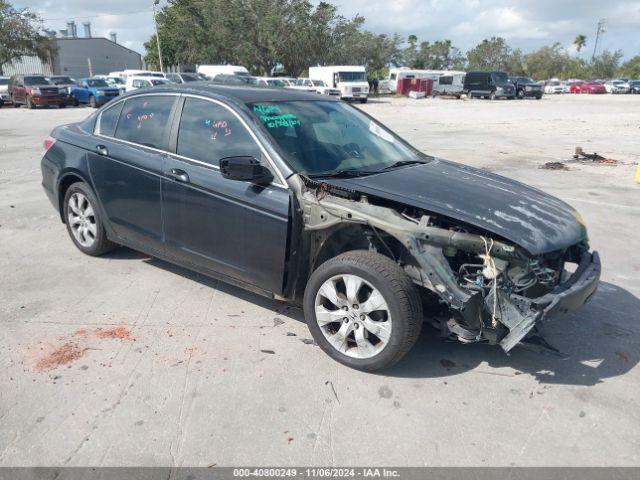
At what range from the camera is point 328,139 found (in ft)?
13.6

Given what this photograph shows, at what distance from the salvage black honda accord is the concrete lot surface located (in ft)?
1.06

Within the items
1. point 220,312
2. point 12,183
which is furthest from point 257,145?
point 12,183

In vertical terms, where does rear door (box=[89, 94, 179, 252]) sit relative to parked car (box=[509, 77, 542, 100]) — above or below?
below

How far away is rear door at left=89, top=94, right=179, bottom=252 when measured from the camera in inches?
172

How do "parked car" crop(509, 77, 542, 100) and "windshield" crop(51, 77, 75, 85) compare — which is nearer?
"windshield" crop(51, 77, 75, 85)

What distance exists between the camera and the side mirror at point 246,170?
350cm

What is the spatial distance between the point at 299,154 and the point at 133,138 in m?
1.71

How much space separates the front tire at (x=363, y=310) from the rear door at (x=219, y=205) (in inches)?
14.8

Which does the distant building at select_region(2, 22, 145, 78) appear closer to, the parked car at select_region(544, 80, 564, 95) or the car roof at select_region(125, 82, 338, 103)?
the parked car at select_region(544, 80, 564, 95)

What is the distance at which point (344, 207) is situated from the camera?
3.37 metres

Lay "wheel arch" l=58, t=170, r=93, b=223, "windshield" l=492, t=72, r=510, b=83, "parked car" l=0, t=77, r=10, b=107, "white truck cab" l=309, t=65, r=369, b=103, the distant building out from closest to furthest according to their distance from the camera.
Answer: "wheel arch" l=58, t=170, r=93, b=223, "parked car" l=0, t=77, r=10, b=107, "white truck cab" l=309, t=65, r=369, b=103, "windshield" l=492, t=72, r=510, b=83, the distant building

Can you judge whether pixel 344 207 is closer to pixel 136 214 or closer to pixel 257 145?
pixel 257 145

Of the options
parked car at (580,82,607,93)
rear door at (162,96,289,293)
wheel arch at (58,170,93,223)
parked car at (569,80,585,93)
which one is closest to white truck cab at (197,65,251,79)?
wheel arch at (58,170,93,223)

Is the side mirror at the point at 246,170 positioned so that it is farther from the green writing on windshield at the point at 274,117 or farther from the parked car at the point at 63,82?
the parked car at the point at 63,82
